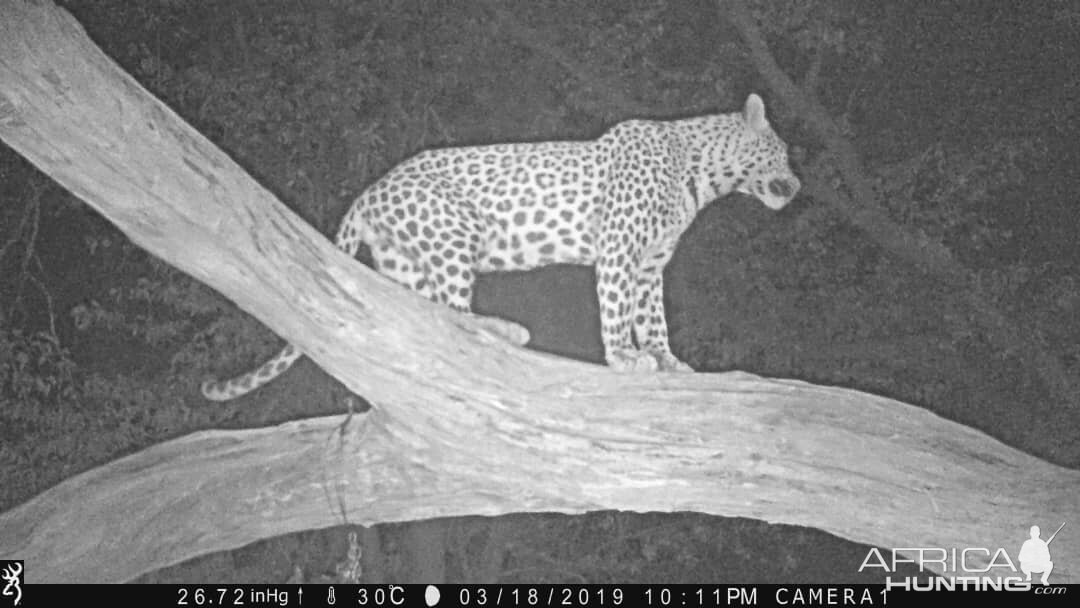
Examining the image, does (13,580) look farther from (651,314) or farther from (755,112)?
(755,112)

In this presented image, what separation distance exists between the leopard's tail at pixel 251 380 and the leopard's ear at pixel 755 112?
1.46 metres

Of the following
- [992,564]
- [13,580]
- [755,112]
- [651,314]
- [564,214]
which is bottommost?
[13,580]

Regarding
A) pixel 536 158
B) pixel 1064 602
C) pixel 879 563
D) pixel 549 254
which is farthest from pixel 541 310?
pixel 1064 602

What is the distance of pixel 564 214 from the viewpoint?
3473 mm

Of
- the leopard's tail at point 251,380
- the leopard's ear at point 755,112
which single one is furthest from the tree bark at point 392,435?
the leopard's ear at point 755,112

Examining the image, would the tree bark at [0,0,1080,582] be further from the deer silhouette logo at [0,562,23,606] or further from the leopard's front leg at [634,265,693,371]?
the leopard's front leg at [634,265,693,371]

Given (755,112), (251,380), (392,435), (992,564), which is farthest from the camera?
(755,112)

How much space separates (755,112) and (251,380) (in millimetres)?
1636

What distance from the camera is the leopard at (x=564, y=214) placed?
3410 mm

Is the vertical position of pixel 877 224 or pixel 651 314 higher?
pixel 877 224

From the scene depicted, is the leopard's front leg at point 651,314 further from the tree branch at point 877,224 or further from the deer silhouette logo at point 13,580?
the deer silhouette logo at point 13,580

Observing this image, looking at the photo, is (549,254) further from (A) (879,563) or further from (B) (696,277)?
(A) (879,563)

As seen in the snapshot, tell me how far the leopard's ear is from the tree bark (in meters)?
0.79

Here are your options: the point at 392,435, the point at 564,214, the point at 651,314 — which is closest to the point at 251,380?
the point at 392,435
